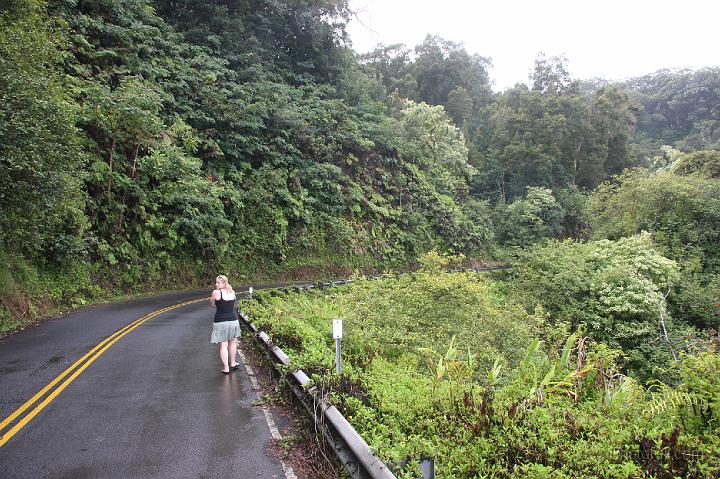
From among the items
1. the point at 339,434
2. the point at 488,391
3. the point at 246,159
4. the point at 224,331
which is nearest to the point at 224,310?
the point at 224,331

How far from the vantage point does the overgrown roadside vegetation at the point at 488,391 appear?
4574 millimetres

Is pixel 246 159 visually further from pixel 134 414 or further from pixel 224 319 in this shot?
pixel 134 414

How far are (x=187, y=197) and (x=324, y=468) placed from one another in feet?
65.6

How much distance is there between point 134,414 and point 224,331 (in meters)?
2.44

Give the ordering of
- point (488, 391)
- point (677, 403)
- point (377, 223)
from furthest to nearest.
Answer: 1. point (377, 223)
2. point (488, 391)
3. point (677, 403)

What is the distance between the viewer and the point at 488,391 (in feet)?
20.0

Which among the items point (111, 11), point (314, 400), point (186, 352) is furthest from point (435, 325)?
point (111, 11)

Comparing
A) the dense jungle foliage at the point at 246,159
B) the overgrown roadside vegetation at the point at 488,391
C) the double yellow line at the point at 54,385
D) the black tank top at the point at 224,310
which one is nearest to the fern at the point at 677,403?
the overgrown roadside vegetation at the point at 488,391

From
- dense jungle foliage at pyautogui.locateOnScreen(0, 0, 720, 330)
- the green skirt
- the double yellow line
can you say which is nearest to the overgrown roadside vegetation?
the green skirt

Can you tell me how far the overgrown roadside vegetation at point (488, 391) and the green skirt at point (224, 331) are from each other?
1.10 metres

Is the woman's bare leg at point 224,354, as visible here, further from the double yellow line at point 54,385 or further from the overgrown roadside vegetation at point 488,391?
the double yellow line at point 54,385

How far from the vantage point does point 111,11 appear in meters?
24.6

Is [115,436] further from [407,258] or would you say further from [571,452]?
[407,258]

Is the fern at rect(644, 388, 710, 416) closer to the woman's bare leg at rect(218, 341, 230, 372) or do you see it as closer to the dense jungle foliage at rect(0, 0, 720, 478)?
the dense jungle foliage at rect(0, 0, 720, 478)
